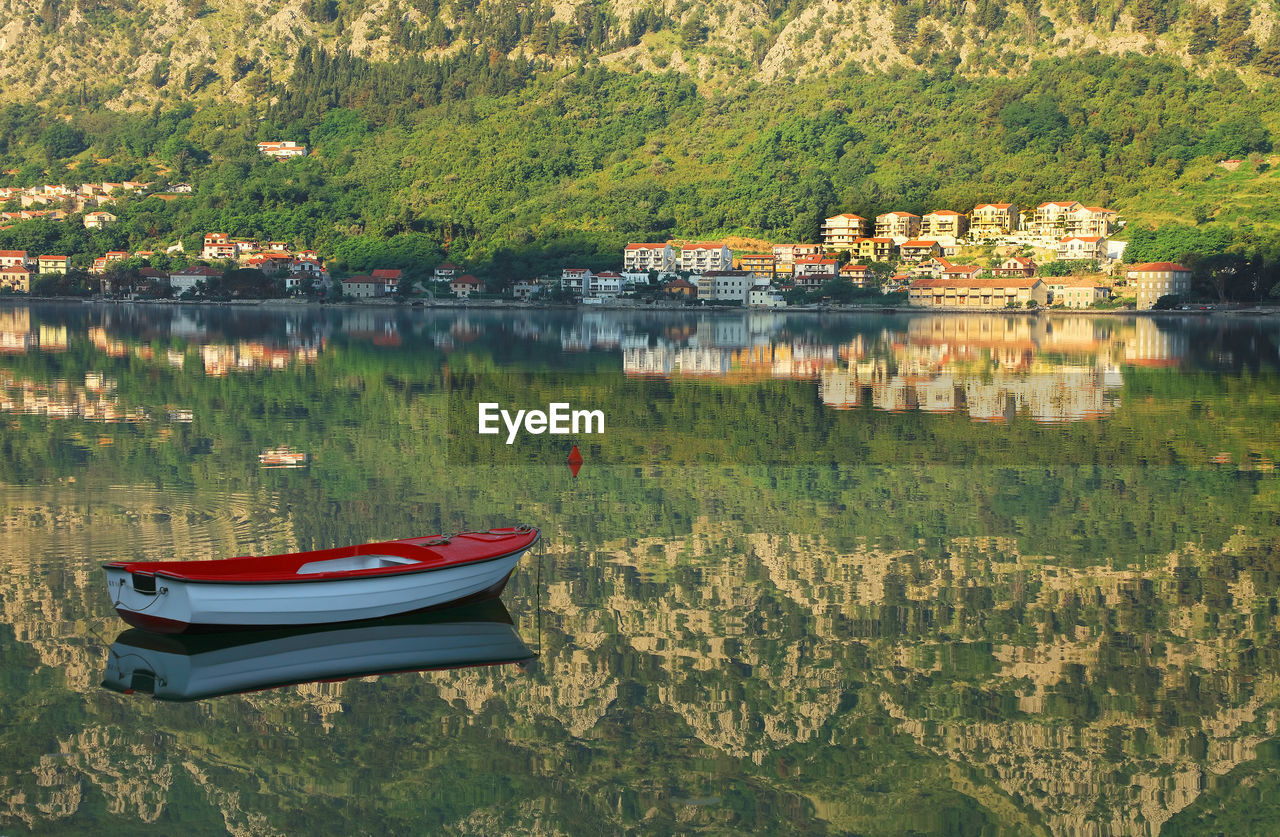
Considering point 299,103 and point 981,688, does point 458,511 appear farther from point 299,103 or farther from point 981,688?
point 299,103

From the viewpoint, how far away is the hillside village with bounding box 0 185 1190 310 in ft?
212

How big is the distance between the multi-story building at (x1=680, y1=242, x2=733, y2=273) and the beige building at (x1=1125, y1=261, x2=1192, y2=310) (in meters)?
21.6

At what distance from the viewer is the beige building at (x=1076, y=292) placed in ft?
206

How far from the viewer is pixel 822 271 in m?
70.8

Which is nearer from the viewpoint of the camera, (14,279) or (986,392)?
(986,392)

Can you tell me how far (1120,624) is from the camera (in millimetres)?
7973

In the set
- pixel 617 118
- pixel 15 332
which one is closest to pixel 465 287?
pixel 15 332

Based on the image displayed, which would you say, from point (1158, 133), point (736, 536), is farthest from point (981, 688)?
point (1158, 133)

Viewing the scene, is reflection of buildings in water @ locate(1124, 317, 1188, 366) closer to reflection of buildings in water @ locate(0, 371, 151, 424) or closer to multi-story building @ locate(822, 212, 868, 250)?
reflection of buildings in water @ locate(0, 371, 151, 424)

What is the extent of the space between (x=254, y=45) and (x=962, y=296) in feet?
268

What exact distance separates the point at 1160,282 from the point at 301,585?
60.2 m

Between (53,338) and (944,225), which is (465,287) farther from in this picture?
(53,338)

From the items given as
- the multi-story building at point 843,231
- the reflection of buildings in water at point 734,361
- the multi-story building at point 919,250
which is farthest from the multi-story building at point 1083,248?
the reflection of buildings in water at point 734,361

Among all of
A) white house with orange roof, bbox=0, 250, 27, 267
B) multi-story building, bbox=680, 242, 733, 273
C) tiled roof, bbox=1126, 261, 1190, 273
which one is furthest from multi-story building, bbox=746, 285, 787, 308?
white house with orange roof, bbox=0, 250, 27, 267
